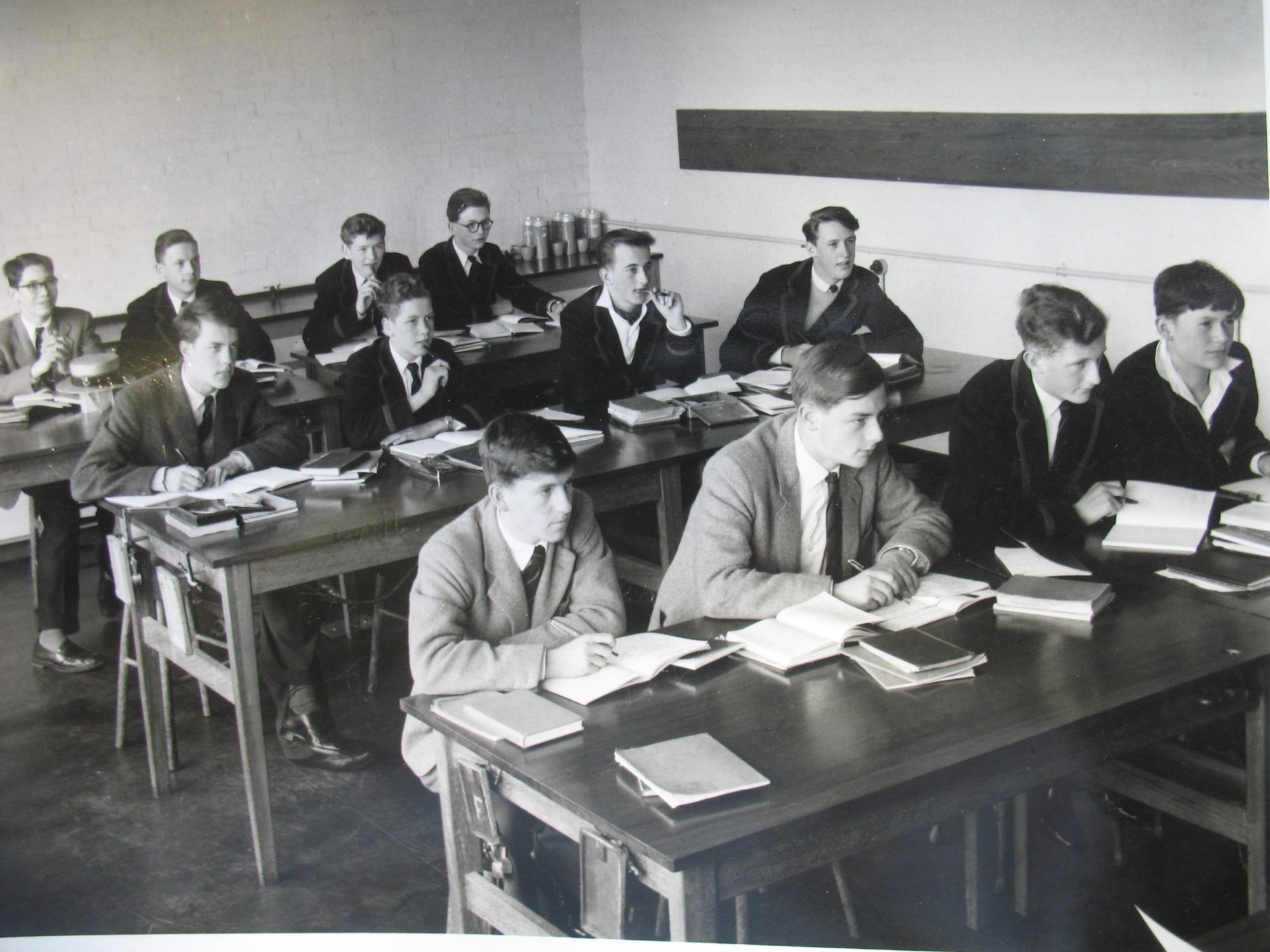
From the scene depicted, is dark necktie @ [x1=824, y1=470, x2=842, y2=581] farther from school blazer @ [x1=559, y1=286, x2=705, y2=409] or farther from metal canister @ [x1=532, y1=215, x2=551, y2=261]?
metal canister @ [x1=532, y1=215, x2=551, y2=261]

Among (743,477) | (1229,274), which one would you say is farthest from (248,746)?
(1229,274)

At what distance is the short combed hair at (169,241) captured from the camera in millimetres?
4414

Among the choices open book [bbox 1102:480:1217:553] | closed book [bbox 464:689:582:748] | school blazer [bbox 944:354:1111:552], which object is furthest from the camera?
school blazer [bbox 944:354:1111:552]

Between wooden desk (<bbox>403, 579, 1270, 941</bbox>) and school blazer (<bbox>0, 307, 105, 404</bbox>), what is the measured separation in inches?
94.6

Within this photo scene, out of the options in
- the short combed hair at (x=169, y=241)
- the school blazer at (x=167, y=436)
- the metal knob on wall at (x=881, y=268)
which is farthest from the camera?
the metal knob on wall at (x=881, y=268)

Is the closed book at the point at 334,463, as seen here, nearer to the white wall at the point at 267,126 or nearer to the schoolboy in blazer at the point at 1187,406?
the white wall at the point at 267,126

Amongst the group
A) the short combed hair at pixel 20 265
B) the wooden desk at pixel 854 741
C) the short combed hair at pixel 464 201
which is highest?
the short combed hair at pixel 464 201

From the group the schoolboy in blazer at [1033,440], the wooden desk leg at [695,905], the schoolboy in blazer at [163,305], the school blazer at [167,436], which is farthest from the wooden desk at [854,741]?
the schoolboy in blazer at [163,305]

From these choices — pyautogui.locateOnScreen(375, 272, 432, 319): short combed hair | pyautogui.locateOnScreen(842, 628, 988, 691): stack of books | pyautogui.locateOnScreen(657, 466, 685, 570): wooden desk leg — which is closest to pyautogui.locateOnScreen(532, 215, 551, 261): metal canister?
pyautogui.locateOnScreen(375, 272, 432, 319): short combed hair

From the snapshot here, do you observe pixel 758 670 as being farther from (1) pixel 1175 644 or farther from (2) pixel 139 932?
(2) pixel 139 932

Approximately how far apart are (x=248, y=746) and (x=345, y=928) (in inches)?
17.9

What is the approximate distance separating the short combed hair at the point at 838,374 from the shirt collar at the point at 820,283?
6.72ft

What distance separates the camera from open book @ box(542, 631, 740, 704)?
1961 millimetres

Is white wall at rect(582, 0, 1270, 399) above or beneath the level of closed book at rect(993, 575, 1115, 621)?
above
